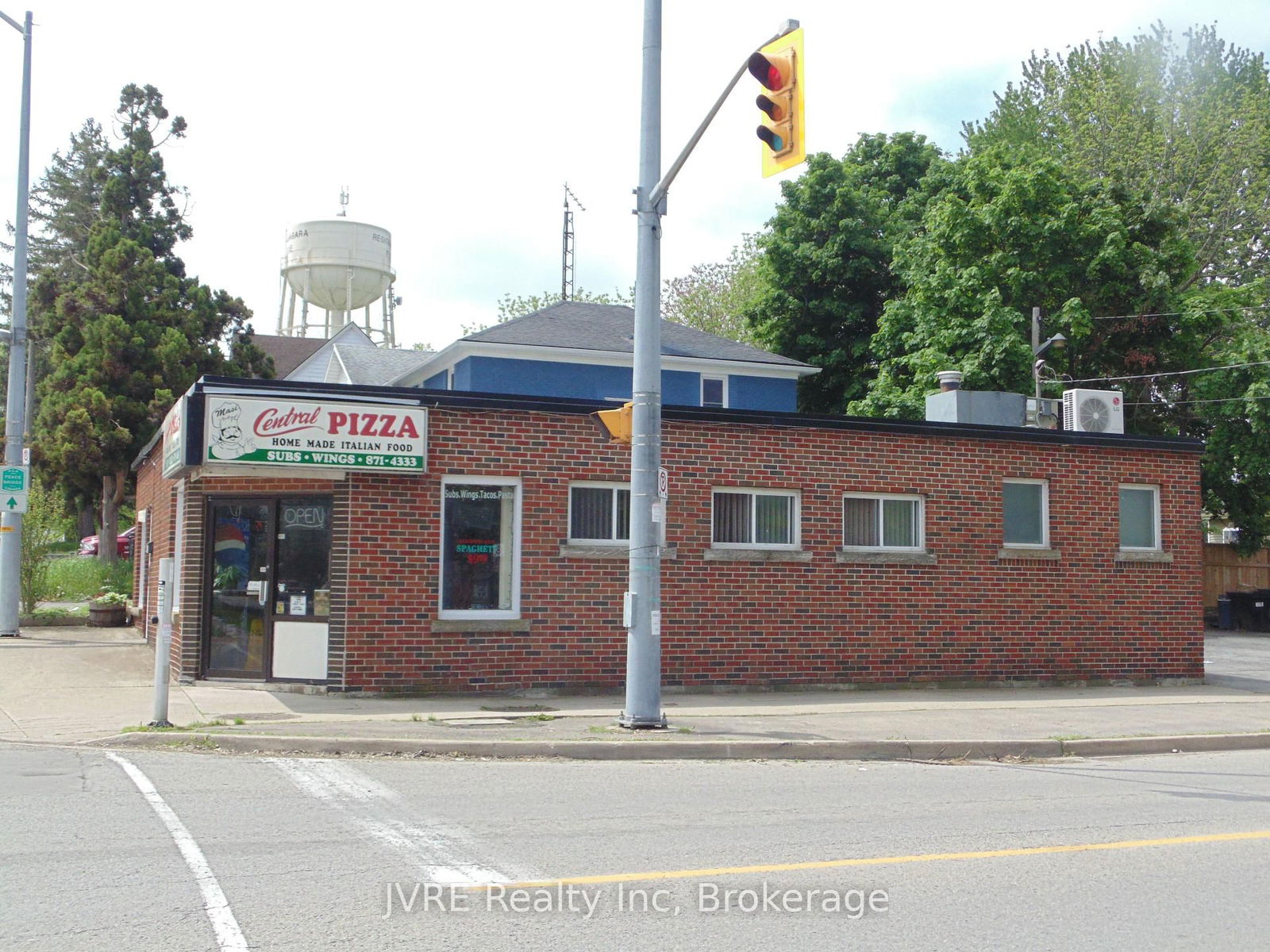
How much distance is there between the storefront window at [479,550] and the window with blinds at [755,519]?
106 inches

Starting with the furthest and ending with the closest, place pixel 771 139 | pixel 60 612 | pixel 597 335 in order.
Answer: pixel 597 335
pixel 60 612
pixel 771 139

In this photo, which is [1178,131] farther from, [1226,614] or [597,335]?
[597,335]

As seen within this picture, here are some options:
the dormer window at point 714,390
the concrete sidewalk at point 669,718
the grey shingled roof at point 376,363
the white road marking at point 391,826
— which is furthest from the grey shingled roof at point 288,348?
the white road marking at point 391,826

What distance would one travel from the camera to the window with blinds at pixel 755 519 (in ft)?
50.7

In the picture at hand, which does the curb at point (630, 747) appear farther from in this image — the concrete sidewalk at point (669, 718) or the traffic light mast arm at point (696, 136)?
the traffic light mast arm at point (696, 136)

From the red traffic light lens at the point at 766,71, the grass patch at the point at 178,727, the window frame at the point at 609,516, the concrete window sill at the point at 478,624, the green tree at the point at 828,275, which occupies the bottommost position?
the grass patch at the point at 178,727

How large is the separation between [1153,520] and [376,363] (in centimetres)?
1896

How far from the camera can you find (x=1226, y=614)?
3253 centimetres

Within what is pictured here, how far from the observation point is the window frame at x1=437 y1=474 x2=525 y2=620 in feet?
46.4

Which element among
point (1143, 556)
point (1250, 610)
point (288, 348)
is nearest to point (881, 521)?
point (1143, 556)

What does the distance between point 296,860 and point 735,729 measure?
6100mm

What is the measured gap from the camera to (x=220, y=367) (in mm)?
34500

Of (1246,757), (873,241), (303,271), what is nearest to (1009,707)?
(1246,757)

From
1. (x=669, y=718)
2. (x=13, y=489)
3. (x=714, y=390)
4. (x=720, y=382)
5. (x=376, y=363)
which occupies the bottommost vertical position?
(x=669, y=718)
